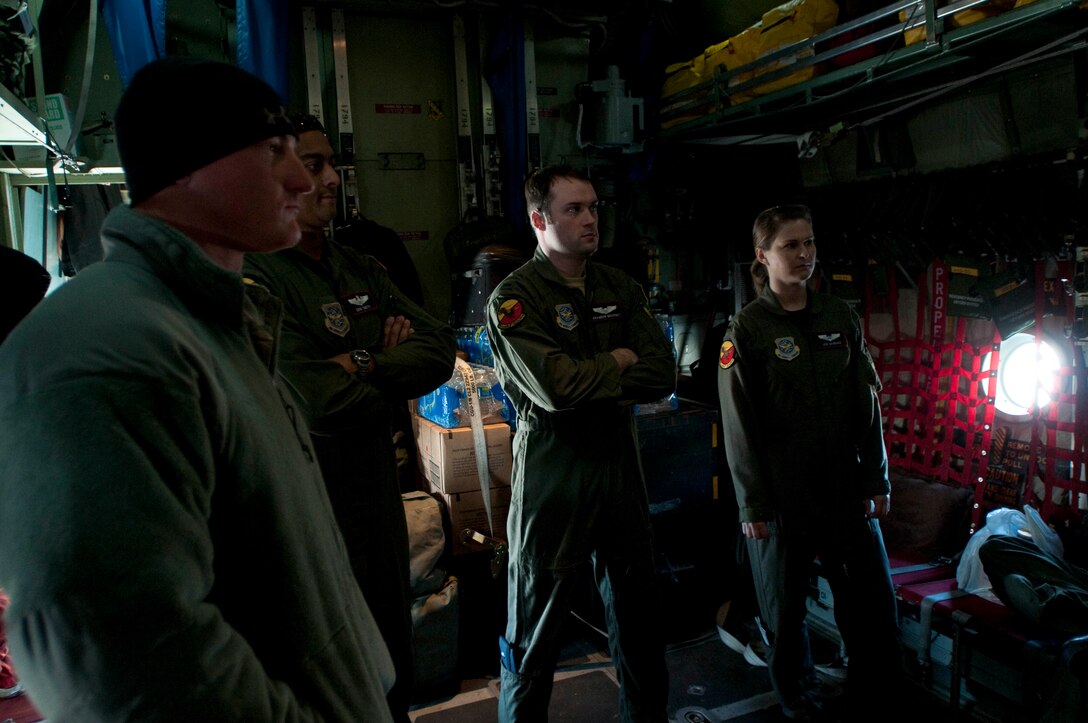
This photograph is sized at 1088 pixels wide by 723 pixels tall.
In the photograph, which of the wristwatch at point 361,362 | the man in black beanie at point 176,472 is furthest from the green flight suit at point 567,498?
the man in black beanie at point 176,472

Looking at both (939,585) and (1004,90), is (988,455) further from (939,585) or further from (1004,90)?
(1004,90)

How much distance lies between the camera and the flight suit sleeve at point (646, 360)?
8.44ft

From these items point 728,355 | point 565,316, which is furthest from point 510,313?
point 728,355

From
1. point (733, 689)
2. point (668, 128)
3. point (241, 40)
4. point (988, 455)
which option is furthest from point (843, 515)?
point (241, 40)

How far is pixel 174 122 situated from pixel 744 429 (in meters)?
2.52

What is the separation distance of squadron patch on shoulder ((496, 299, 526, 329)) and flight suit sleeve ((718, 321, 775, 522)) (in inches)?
40.4

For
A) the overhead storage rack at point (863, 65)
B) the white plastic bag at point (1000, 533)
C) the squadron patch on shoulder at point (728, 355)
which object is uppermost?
the overhead storage rack at point (863, 65)

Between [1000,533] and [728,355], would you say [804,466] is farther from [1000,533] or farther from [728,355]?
[1000,533]

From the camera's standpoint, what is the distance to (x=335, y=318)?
92.3 inches

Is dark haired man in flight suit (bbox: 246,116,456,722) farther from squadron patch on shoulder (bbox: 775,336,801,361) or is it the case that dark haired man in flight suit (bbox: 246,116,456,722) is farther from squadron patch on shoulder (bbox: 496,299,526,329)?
squadron patch on shoulder (bbox: 775,336,801,361)

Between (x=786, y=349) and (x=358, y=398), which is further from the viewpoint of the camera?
(x=786, y=349)

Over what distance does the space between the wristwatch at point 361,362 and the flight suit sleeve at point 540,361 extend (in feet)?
1.75

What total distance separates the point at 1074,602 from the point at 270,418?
3082mm

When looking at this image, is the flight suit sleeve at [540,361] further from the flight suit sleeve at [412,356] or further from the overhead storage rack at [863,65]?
the overhead storage rack at [863,65]
